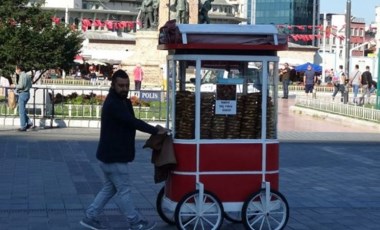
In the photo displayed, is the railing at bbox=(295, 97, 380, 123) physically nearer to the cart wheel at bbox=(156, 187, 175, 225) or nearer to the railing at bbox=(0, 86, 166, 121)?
the railing at bbox=(0, 86, 166, 121)

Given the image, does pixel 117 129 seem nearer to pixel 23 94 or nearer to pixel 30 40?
pixel 23 94

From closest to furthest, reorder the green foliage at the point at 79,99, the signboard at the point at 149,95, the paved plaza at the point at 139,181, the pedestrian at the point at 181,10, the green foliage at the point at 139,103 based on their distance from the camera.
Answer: the paved plaza at the point at 139,181 < the green foliage at the point at 139,103 < the signboard at the point at 149,95 < the green foliage at the point at 79,99 < the pedestrian at the point at 181,10

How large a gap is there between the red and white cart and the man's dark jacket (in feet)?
1.51

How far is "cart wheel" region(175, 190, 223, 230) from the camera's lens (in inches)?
355

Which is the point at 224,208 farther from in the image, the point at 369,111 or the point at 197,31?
the point at 369,111

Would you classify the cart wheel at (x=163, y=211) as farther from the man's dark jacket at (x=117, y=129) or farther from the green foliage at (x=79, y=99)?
the green foliage at (x=79, y=99)

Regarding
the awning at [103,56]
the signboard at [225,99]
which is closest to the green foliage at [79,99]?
the signboard at [225,99]

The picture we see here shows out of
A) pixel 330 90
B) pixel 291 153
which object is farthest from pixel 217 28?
pixel 330 90

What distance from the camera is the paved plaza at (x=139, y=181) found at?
10.4 metres

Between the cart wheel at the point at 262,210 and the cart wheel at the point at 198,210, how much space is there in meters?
0.27

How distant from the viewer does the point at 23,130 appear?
70.3 feet

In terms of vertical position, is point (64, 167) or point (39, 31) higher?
point (39, 31)

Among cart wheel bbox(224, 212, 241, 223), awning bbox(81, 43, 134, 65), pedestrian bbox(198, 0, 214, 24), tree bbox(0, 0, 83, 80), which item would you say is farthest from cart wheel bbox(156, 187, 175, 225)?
awning bbox(81, 43, 134, 65)

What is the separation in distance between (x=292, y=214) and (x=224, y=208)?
185 cm
